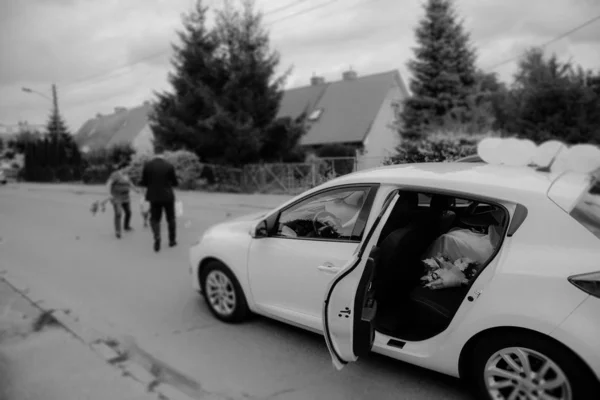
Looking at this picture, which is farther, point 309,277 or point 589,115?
point 589,115

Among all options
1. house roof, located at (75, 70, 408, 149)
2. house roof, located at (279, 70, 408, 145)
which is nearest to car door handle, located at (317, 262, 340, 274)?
house roof, located at (75, 70, 408, 149)

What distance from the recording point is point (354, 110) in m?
29.9

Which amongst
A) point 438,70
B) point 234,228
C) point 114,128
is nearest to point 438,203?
point 234,228

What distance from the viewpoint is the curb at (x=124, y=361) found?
3.13 metres

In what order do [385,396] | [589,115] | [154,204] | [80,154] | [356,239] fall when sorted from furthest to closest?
[80,154] → [589,115] → [154,204] → [356,239] → [385,396]

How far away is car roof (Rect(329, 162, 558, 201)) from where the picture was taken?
2758mm

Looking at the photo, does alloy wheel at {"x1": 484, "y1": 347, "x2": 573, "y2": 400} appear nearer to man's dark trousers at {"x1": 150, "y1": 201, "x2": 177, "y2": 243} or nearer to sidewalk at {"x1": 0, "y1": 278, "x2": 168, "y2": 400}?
sidewalk at {"x1": 0, "y1": 278, "x2": 168, "y2": 400}

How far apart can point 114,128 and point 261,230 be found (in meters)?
52.1

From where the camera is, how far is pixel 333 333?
9.41ft

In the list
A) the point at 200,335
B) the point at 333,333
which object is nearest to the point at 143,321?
the point at 200,335

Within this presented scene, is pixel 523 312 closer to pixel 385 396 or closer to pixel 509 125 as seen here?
pixel 385 396

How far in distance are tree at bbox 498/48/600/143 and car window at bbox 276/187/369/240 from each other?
14014mm

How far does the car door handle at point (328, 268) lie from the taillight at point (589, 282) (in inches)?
59.2

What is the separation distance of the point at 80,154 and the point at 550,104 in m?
33.7
